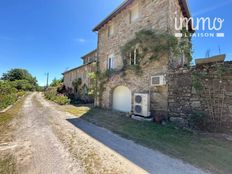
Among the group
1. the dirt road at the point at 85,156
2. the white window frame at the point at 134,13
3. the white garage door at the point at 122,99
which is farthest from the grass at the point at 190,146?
the white window frame at the point at 134,13

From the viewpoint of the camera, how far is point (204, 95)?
5.98 meters

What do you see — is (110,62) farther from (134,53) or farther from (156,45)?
(156,45)

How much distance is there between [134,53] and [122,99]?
3354 millimetres

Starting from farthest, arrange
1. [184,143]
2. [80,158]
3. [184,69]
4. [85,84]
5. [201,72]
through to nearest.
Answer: [85,84], [184,69], [201,72], [184,143], [80,158]

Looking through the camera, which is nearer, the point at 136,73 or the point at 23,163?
the point at 23,163

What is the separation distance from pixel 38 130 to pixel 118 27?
8771 millimetres

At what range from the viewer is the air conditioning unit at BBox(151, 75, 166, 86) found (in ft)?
24.3

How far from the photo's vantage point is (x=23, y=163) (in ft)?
9.89

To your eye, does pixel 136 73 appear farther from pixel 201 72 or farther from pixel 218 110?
pixel 218 110

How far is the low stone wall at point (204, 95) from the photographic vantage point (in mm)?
5461

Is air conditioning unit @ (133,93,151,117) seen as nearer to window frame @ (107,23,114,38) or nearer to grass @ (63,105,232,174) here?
grass @ (63,105,232,174)

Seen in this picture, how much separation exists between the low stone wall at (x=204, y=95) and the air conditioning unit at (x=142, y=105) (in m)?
1.12

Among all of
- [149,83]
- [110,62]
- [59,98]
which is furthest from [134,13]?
[59,98]

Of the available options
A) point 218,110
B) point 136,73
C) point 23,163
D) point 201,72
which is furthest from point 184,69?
point 23,163
